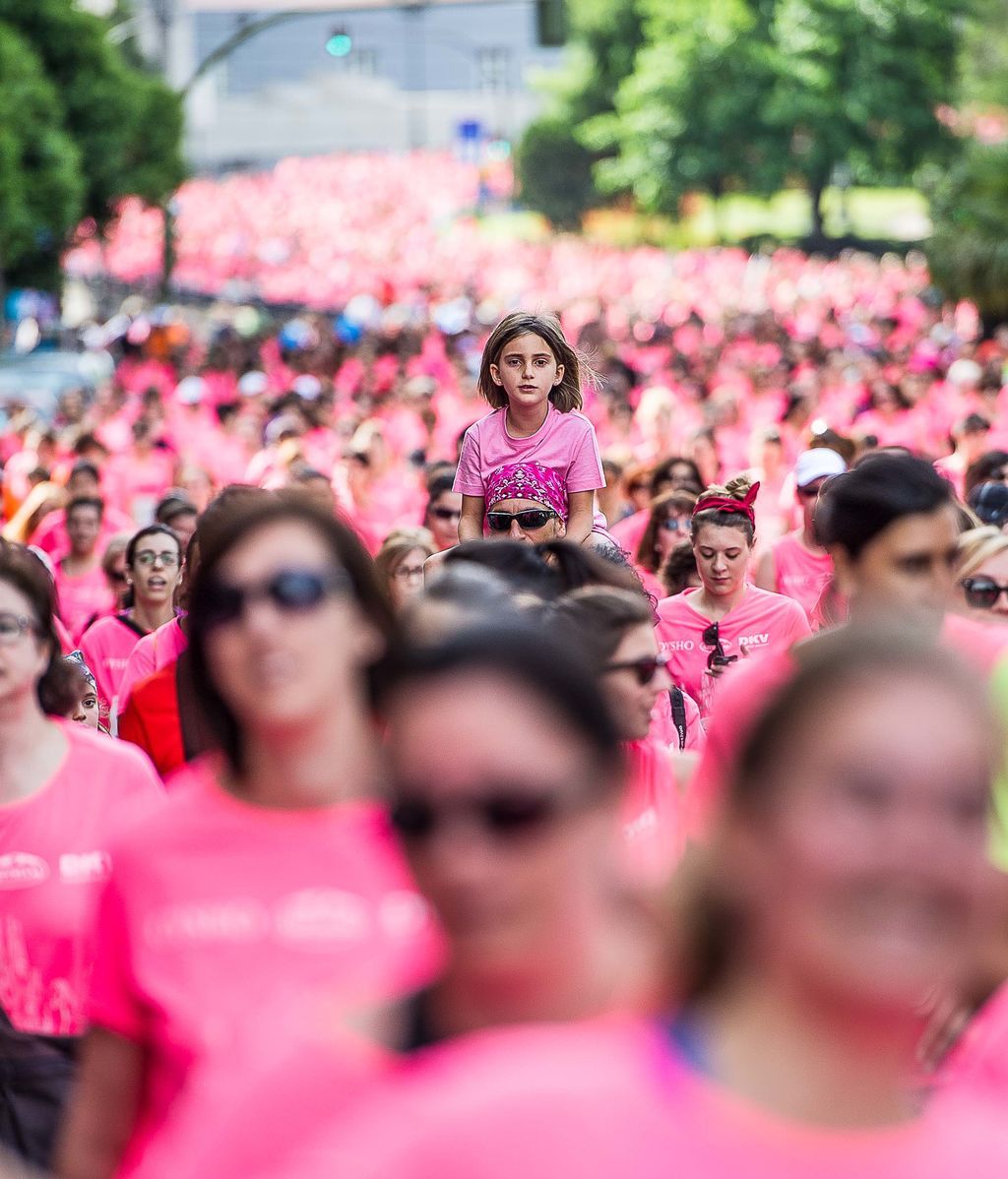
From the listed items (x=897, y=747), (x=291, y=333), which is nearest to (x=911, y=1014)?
(x=897, y=747)

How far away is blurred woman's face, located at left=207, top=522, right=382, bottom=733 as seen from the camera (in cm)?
312

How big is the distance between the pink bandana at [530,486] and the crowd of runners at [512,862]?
0.02 m

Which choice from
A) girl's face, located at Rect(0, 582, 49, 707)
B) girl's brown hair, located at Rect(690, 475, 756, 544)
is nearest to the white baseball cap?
girl's brown hair, located at Rect(690, 475, 756, 544)

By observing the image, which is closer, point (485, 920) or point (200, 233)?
point (485, 920)

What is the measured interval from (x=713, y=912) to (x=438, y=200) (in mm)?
88512

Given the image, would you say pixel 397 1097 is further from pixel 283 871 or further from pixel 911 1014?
pixel 283 871

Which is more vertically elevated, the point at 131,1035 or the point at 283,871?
the point at 283,871

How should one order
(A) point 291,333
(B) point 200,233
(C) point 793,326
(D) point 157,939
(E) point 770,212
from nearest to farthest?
(D) point 157,939 < (A) point 291,333 < (C) point 793,326 < (B) point 200,233 < (E) point 770,212

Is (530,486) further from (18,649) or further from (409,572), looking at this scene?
(18,649)

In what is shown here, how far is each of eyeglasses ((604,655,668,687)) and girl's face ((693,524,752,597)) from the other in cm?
328

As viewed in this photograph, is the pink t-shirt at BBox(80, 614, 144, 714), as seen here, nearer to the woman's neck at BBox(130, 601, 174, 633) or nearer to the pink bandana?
the woman's neck at BBox(130, 601, 174, 633)

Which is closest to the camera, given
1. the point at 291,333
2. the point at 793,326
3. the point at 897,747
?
the point at 897,747

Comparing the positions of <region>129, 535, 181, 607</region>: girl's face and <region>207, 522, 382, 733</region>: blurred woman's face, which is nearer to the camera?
<region>207, 522, 382, 733</region>: blurred woman's face

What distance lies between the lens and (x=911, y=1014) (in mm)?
1714
